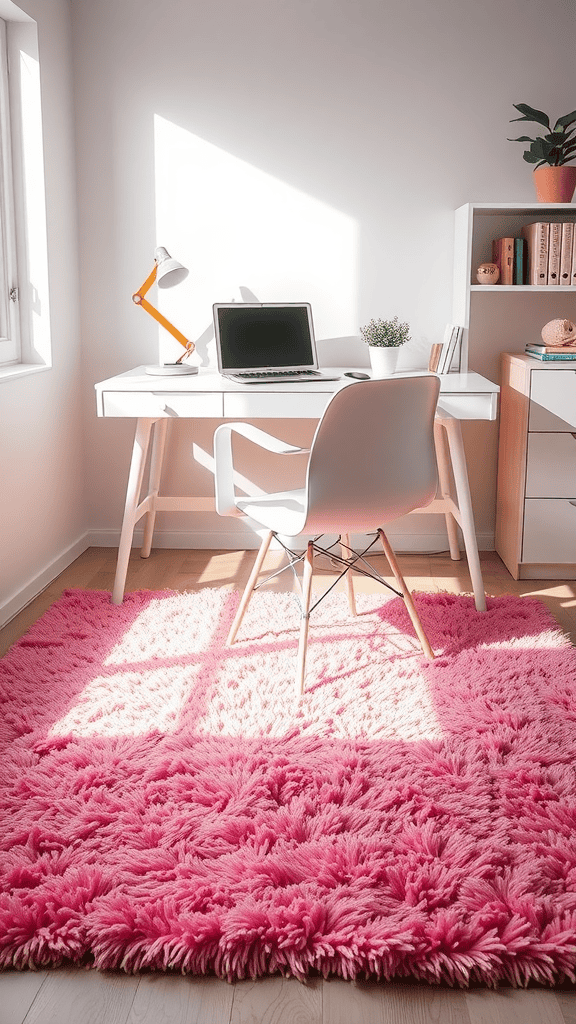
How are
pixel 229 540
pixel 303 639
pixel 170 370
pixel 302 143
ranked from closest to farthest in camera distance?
pixel 303 639 < pixel 170 370 < pixel 302 143 < pixel 229 540

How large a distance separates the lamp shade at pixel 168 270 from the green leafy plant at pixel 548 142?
49.4 inches

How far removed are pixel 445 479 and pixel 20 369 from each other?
1568 mm

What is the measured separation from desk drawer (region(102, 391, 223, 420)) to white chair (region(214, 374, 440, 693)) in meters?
0.55

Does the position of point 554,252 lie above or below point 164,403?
above

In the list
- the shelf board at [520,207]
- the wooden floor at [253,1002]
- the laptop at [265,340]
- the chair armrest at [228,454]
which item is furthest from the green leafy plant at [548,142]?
the wooden floor at [253,1002]

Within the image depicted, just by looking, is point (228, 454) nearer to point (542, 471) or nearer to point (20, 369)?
point (20, 369)

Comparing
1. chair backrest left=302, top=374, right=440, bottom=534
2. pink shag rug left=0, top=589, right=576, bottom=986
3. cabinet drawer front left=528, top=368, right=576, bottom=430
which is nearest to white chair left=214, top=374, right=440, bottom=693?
chair backrest left=302, top=374, right=440, bottom=534

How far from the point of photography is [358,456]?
2.42 meters

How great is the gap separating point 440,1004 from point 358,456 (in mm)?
1334

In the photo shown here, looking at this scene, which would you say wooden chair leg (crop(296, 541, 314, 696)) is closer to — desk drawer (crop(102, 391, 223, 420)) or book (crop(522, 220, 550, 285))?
desk drawer (crop(102, 391, 223, 420))

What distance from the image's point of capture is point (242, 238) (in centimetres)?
362

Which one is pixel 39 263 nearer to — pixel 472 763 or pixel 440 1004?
pixel 472 763

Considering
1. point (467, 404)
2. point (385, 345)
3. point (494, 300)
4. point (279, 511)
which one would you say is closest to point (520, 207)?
point (494, 300)

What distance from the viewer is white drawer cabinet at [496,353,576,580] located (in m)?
3.22
